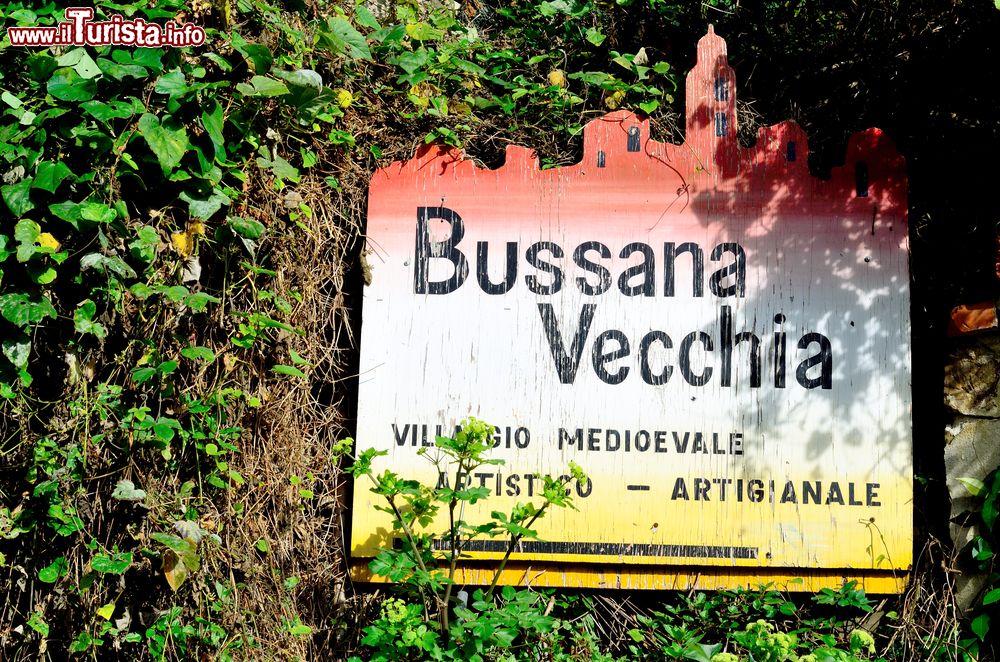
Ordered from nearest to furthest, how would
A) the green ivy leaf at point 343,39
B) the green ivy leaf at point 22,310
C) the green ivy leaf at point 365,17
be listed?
the green ivy leaf at point 22,310 < the green ivy leaf at point 343,39 < the green ivy leaf at point 365,17

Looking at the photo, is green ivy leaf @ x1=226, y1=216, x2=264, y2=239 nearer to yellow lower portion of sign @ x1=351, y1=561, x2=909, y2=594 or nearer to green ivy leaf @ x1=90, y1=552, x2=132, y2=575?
green ivy leaf @ x1=90, y1=552, x2=132, y2=575

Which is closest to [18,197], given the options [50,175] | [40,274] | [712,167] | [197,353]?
[50,175]

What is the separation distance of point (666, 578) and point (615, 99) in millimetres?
1841

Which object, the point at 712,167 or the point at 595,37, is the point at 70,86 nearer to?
the point at 595,37

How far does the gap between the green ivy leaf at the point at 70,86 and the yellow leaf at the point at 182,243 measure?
1.56ft

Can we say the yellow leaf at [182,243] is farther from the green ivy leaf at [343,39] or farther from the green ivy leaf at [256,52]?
the green ivy leaf at [343,39]

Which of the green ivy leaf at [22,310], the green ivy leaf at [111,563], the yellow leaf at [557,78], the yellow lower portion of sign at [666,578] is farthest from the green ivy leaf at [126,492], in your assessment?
the yellow leaf at [557,78]

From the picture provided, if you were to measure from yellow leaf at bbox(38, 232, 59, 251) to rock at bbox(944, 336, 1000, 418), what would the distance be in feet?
9.83

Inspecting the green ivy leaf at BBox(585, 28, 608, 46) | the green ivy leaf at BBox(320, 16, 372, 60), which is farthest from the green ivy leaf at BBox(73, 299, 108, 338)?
the green ivy leaf at BBox(585, 28, 608, 46)

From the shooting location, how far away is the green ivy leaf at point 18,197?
90.9 inches

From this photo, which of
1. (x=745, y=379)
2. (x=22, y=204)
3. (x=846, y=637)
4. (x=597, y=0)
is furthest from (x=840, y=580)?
(x=22, y=204)

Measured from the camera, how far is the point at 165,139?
95.5 inches

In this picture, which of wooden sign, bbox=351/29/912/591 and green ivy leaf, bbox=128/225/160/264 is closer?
green ivy leaf, bbox=128/225/160/264

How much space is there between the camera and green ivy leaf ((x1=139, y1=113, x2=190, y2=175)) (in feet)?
7.88
